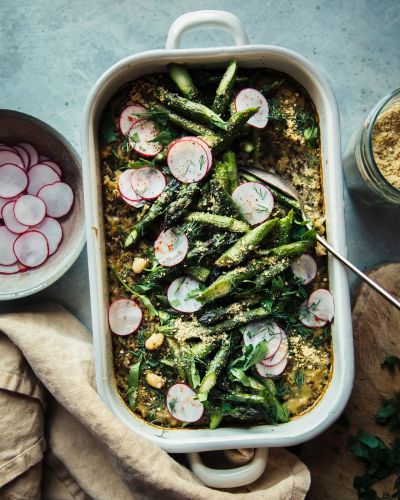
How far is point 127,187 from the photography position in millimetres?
2824

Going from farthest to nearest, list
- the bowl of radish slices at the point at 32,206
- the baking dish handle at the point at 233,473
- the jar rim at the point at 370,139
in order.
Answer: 1. the bowl of radish slices at the point at 32,206
2. the baking dish handle at the point at 233,473
3. the jar rim at the point at 370,139

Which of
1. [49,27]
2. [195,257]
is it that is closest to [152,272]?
[195,257]

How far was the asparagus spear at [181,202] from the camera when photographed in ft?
9.12

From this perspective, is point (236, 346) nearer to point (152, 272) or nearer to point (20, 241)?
point (152, 272)

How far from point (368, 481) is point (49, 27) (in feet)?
9.86

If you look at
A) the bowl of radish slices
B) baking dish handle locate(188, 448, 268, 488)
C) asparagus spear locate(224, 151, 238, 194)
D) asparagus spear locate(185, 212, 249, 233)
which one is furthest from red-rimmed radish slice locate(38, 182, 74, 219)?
baking dish handle locate(188, 448, 268, 488)

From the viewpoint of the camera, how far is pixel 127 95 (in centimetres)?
287

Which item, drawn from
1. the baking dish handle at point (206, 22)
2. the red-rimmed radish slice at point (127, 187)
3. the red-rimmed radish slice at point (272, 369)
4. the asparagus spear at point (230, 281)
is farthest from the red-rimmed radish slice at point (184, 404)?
the baking dish handle at point (206, 22)

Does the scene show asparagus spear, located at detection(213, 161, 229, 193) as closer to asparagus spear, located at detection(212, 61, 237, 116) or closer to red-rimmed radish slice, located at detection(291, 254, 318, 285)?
asparagus spear, located at detection(212, 61, 237, 116)

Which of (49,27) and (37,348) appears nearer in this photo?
(37,348)

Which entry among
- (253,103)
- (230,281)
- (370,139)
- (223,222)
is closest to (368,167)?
(370,139)

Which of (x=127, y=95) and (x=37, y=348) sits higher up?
(x=127, y=95)

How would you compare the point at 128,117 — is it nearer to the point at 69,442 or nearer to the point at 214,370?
the point at 214,370

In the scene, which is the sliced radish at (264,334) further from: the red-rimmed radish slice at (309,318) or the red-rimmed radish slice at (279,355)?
the red-rimmed radish slice at (309,318)
